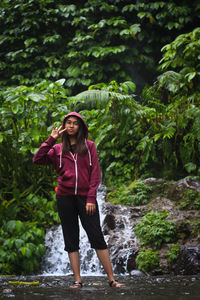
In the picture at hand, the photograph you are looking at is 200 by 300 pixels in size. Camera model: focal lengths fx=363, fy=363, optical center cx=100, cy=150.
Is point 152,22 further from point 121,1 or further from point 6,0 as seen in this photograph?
point 6,0

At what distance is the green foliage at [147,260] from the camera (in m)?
5.42

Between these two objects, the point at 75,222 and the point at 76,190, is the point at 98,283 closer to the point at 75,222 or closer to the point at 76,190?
the point at 75,222

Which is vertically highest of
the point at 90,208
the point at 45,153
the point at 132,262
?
the point at 45,153

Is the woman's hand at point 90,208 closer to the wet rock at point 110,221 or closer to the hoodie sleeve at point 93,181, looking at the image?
the hoodie sleeve at point 93,181

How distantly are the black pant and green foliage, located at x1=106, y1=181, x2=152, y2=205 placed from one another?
3.44 metres

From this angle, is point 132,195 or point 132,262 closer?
point 132,262

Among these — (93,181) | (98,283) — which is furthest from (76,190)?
(98,283)

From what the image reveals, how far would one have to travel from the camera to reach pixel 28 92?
609 cm

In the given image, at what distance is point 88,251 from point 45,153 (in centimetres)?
307

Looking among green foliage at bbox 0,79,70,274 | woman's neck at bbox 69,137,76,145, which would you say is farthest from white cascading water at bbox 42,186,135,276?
woman's neck at bbox 69,137,76,145

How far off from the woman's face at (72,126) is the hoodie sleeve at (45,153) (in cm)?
19

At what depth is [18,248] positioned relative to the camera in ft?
18.3

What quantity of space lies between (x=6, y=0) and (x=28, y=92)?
785 cm

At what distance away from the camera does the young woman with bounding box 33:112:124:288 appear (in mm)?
3594
